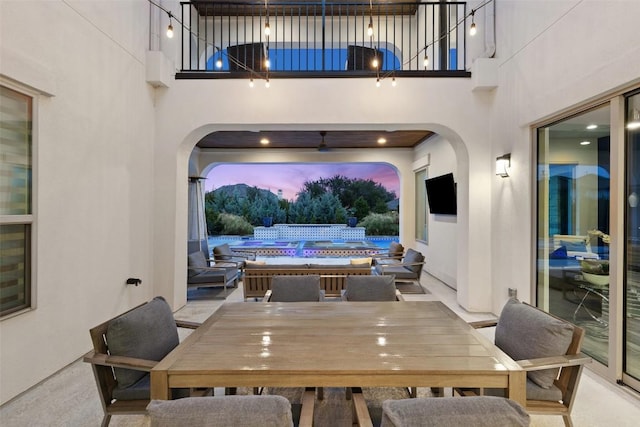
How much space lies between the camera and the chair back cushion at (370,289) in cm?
309

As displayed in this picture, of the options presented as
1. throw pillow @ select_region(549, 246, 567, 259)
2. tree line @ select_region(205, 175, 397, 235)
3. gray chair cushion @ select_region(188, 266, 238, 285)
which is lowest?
gray chair cushion @ select_region(188, 266, 238, 285)

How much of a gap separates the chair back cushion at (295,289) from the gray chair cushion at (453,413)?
2.07 metres

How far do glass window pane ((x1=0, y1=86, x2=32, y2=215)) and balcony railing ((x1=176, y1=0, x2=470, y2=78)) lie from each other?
2.32 meters

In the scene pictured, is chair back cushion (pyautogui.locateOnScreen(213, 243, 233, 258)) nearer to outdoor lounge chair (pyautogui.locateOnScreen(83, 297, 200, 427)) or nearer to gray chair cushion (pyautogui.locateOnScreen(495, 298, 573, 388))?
outdoor lounge chair (pyautogui.locateOnScreen(83, 297, 200, 427))

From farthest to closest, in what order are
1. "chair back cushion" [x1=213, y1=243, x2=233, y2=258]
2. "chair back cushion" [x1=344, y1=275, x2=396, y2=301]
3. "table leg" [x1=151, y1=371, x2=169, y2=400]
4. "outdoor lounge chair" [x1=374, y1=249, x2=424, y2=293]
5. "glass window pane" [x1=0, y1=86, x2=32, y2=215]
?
"chair back cushion" [x1=213, y1=243, x2=233, y2=258] < "outdoor lounge chair" [x1=374, y1=249, x2=424, y2=293] < "chair back cushion" [x1=344, y1=275, x2=396, y2=301] < "glass window pane" [x1=0, y1=86, x2=32, y2=215] < "table leg" [x1=151, y1=371, x2=169, y2=400]

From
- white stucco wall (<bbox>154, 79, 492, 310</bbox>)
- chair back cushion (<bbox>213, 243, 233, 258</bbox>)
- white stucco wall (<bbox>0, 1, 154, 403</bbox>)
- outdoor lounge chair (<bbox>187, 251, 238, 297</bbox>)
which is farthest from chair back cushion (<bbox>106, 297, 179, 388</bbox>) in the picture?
chair back cushion (<bbox>213, 243, 233, 258</bbox>)

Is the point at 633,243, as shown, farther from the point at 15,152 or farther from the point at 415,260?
the point at 15,152

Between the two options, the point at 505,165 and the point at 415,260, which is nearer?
the point at 505,165

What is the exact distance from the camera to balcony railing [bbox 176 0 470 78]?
470 cm

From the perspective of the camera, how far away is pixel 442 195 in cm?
639

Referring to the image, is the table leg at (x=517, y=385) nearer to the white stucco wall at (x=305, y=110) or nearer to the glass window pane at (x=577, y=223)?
the glass window pane at (x=577, y=223)

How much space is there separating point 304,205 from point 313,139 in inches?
239

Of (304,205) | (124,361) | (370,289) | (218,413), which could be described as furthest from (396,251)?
(304,205)

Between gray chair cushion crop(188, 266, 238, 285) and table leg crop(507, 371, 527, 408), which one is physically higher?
table leg crop(507, 371, 527, 408)
